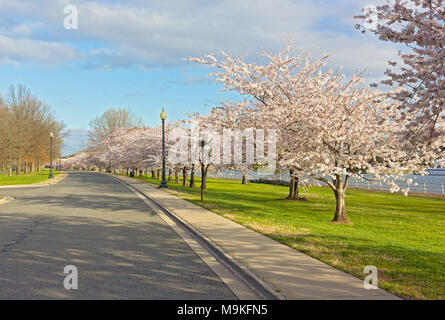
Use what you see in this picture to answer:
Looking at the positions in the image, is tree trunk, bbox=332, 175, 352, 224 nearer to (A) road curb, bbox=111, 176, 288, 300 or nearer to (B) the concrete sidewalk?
(B) the concrete sidewalk

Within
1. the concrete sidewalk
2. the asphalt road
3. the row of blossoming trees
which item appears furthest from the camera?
the row of blossoming trees

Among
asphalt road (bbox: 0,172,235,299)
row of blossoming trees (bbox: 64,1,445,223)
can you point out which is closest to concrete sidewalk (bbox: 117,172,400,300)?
asphalt road (bbox: 0,172,235,299)

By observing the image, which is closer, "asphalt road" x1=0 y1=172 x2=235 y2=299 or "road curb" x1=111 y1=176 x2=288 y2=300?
"road curb" x1=111 y1=176 x2=288 y2=300

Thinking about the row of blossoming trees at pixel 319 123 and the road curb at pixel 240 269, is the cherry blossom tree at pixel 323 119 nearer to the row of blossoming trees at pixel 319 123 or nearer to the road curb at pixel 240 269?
the row of blossoming trees at pixel 319 123

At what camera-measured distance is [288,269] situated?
670 centimetres

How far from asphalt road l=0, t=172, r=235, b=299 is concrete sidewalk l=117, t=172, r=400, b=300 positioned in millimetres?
821

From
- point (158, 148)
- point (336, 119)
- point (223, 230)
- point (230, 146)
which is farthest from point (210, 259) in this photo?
point (158, 148)

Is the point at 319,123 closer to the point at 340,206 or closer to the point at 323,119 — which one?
the point at 323,119

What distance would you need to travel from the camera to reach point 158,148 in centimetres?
5062

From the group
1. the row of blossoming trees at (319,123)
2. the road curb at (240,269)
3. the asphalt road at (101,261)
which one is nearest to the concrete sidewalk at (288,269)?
the road curb at (240,269)

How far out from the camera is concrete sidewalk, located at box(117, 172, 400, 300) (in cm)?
541

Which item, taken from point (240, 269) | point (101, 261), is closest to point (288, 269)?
point (240, 269)

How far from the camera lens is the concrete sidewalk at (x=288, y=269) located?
5.41 m
